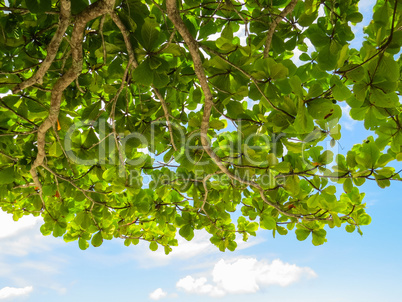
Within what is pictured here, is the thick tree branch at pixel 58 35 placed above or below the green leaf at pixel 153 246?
above

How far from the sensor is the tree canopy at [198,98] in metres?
1.51

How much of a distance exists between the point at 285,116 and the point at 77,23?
1144 millimetres

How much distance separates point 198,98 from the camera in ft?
6.71

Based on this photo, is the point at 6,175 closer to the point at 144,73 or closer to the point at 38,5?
the point at 38,5

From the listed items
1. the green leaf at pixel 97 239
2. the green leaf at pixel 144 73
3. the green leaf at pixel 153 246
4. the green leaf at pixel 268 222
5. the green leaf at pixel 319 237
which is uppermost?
the green leaf at pixel 144 73

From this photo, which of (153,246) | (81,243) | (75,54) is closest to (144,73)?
(75,54)

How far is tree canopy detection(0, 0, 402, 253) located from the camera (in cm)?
151

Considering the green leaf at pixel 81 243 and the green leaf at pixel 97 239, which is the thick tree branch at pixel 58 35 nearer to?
the green leaf at pixel 97 239

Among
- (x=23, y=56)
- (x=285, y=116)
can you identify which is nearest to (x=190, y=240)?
(x=285, y=116)

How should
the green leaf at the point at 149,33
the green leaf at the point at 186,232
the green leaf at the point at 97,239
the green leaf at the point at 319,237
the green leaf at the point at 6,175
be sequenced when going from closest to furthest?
the green leaf at the point at 149,33
the green leaf at the point at 6,175
the green leaf at the point at 319,237
the green leaf at the point at 186,232
the green leaf at the point at 97,239

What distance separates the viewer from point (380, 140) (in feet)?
6.28

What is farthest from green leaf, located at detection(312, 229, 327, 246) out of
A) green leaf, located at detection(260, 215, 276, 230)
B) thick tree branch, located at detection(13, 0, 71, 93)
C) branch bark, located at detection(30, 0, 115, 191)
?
thick tree branch, located at detection(13, 0, 71, 93)

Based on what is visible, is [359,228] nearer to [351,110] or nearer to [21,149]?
[351,110]


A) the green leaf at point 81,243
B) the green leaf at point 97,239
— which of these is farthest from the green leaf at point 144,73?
the green leaf at point 81,243
